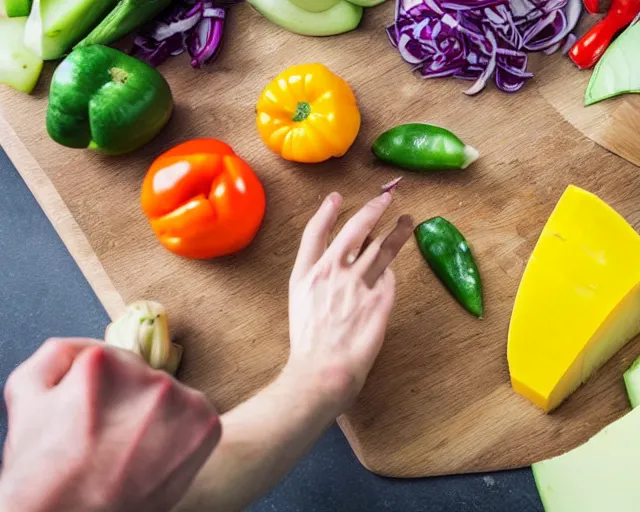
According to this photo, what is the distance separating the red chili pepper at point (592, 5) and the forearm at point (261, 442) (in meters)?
1.01

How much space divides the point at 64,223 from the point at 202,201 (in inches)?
13.3

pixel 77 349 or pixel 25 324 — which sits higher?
pixel 77 349

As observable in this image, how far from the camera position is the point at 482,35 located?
4.82ft

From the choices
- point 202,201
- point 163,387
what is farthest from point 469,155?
point 163,387

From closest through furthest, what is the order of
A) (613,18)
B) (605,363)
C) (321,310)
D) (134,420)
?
(134,420) < (321,310) < (605,363) < (613,18)

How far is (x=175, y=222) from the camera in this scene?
1.33m

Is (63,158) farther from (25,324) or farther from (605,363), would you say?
(605,363)

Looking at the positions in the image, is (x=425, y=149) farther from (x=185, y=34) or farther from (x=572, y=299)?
(x=185, y=34)

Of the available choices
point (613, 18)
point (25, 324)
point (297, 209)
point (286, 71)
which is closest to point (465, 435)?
point (297, 209)

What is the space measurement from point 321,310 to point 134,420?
0.69 meters

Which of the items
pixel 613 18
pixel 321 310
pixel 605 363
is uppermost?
pixel 613 18

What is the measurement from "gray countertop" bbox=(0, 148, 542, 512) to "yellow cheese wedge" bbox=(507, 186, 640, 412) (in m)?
0.31

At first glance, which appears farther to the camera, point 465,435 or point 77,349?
point 465,435

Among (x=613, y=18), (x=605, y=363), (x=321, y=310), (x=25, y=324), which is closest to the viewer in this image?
(x=321, y=310)
